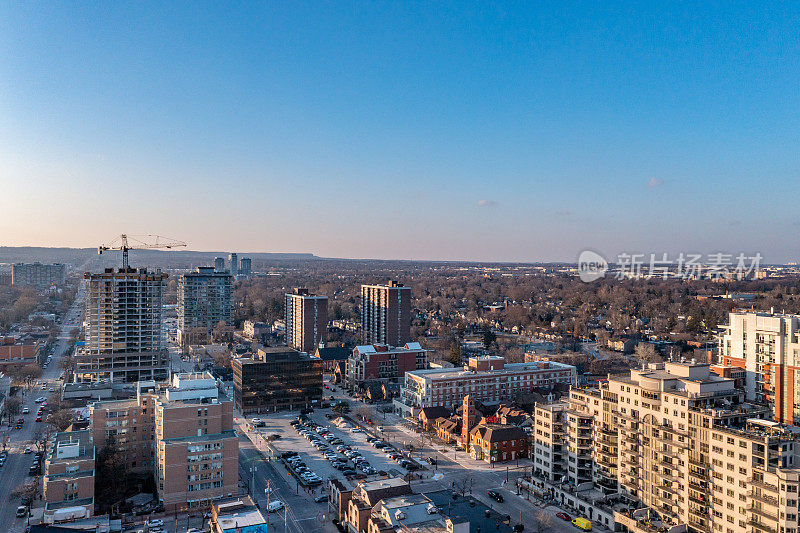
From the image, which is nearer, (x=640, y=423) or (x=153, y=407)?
(x=640, y=423)

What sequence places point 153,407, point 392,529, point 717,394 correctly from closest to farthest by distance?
point 392,529 < point 717,394 < point 153,407

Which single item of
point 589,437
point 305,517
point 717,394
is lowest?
point 305,517

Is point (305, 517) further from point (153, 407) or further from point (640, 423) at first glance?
point (640, 423)

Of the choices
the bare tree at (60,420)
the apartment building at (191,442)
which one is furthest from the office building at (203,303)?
the apartment building at (191,442)

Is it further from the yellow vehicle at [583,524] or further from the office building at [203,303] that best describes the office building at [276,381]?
the office building at [203,303]

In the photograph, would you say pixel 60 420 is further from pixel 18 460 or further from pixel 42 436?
pixel 18 460

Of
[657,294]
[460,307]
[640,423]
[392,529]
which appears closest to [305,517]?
[392,529]
